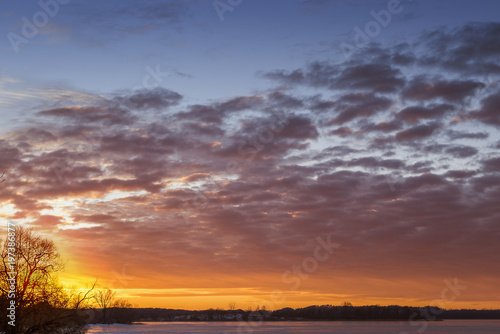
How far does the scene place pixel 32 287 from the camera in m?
43.3

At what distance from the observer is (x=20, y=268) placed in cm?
4378

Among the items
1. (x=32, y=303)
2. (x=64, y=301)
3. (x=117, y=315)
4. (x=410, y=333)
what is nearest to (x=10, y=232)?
(x=32, y=303)

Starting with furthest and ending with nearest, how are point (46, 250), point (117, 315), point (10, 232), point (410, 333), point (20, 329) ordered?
point (117, 315), point (410, 333), point (46, 250), point (20, 329), point (10, 232)

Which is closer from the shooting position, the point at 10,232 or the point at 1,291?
the point at 10,232

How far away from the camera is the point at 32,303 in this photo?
42.2 meters

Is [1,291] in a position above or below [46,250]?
below

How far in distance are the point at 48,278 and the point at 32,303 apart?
10.1 feet

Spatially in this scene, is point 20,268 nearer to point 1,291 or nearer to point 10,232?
point 1,291

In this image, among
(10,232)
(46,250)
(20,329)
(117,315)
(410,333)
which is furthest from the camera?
(117,315)

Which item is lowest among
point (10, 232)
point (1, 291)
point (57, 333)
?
point (57, 333)

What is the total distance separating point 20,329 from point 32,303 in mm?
2265

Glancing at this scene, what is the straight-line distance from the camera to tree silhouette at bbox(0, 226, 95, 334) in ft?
136

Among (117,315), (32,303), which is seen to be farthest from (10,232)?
(117,315)

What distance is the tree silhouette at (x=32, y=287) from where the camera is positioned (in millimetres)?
41438
